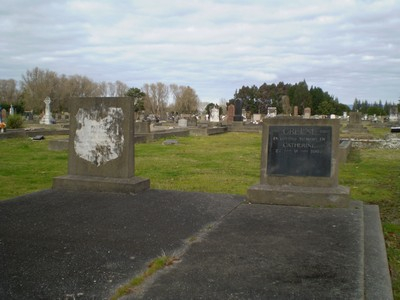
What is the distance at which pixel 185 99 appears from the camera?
10525 centimetres

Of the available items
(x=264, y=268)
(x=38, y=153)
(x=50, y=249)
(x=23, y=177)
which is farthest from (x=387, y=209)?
(x=38, y=153)

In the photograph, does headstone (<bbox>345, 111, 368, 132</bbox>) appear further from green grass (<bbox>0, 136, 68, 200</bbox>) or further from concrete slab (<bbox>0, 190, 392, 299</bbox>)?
concrete slab (<bbox>0, 190, 392, 299</bbox>)

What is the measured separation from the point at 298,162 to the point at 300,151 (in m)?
0.17

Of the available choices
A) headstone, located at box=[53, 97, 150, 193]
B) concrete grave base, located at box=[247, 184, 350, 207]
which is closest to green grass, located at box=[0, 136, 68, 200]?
headstone, located at box=[53, 97, 150, 193]

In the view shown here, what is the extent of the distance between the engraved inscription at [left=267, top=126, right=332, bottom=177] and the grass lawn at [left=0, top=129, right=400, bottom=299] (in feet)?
4.12

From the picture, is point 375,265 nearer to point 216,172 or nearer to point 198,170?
point 216,172

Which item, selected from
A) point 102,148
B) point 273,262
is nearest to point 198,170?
point 102,148

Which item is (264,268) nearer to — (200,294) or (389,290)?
(200,294)

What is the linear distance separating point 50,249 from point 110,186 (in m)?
2.86

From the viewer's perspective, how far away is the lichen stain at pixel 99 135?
6.94 m

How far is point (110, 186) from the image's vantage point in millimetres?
6828

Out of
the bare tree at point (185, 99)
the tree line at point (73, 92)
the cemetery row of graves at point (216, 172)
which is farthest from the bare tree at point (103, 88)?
the cemetery row of graves at point (216, 172)

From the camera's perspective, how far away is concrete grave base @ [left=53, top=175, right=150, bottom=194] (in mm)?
6749

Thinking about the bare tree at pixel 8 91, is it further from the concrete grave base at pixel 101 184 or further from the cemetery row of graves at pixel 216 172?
the concrete grave base at pixel 101 184
